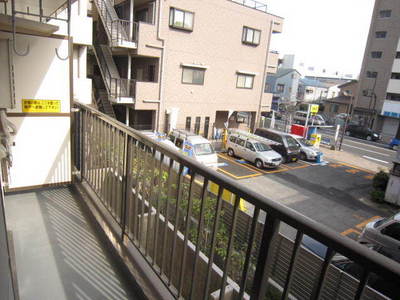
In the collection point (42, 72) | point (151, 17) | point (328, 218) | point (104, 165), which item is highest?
point (151, 17)

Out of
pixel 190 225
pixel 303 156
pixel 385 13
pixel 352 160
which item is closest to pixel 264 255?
pixel 190 225

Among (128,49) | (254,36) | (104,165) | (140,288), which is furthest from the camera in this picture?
(254,36)

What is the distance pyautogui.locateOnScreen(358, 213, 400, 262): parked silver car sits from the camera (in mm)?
5254

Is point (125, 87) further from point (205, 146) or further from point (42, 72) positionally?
point (42, 72)

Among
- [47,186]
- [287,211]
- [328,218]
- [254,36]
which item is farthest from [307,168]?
[287,211]

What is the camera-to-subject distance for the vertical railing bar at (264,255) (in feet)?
3.19

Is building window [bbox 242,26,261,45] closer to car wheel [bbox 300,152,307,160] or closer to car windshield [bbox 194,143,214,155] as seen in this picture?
car wheel [bbox 300,152,307,160]

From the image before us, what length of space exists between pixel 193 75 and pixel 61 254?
14.6m

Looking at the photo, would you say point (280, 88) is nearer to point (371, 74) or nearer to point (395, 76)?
point (371, 74)

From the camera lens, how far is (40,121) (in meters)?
3.12

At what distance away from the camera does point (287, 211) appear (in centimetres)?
91

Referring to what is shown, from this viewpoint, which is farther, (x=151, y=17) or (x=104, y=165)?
(x=151, y=17)

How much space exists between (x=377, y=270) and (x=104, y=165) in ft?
7.59

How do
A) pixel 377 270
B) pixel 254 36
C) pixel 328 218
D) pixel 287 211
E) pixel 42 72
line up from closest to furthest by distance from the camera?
1. pixel 377 270
2. pixel 287 211
3. pixel 42 72
4. pixel 328 218
5. pixel 254 36
